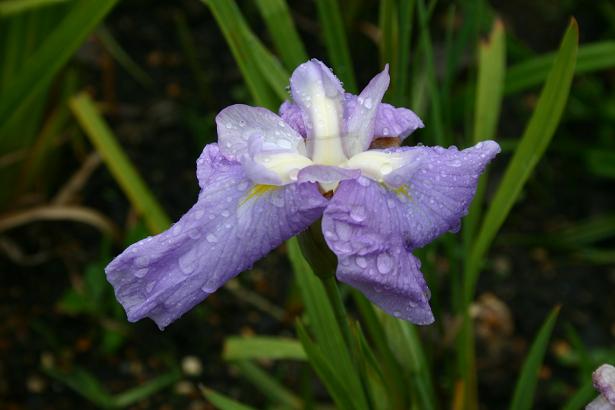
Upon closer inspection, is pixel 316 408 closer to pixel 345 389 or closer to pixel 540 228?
pixel 345 389

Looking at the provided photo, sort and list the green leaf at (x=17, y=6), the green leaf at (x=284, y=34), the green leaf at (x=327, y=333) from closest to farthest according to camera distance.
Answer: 1. the green leaf at (x=327, y=333)
2. the green leaf at (x=284, y=34)
3. the green leaf at (x=17, y=6)

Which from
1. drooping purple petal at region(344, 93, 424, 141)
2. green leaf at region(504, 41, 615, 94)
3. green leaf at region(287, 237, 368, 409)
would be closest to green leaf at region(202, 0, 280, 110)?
green leaf at region(287, 237, 368, 409)

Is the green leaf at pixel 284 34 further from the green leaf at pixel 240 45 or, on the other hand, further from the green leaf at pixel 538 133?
the green leaf at pixel 538 133

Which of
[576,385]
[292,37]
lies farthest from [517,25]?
[292,37]

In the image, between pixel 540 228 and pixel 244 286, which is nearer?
pixel 244 286

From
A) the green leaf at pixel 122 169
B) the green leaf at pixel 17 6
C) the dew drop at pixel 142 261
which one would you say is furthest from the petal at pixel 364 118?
the green leaf at pixel 17 6

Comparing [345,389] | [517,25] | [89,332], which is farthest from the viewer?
[517,25]

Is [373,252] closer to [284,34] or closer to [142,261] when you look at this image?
[142,261]
